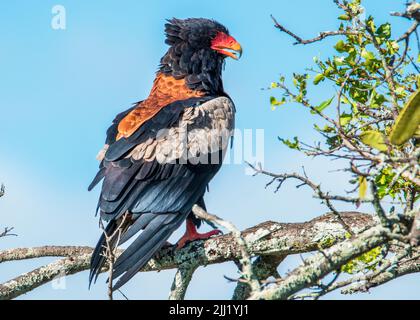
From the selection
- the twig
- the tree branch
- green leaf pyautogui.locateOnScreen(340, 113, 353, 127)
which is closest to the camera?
the twig

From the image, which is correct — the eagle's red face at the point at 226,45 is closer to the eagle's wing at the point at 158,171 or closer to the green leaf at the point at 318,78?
the eagle's wing at the point at 158,171

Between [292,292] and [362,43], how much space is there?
1940 millimetres

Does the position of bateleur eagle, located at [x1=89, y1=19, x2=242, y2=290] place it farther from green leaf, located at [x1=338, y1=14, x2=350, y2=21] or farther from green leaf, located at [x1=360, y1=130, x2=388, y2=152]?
green leaf, located at [x1=360, y1=130, x2=388, y2=152]

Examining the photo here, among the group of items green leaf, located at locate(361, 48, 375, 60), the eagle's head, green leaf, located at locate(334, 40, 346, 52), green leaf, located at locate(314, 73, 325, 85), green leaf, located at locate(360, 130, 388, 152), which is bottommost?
green leaf, located at locate(360, 130, 388, 152)

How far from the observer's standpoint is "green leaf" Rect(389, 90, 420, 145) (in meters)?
3.82

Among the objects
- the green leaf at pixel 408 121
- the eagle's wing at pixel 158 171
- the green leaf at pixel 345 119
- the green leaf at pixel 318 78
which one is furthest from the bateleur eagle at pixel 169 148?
the green leaf at pixel 408 121

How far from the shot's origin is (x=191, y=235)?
5875 mm

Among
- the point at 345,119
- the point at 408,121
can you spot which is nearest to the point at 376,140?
the point at 408,121

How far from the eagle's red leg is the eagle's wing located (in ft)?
0.40

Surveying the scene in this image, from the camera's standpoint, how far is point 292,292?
3.66 meters

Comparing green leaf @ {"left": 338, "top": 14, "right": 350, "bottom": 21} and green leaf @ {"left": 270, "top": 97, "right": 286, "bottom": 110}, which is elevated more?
green leaf @ {"left": 338, "top": 14, "right": 350, "bottom": 21}

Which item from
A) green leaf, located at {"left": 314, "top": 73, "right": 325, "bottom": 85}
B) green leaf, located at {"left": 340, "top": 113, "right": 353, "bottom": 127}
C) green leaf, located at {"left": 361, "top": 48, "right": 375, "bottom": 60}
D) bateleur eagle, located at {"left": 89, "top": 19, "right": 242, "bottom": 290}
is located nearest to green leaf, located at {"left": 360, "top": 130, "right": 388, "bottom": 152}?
green leaf, located at {"left": 340, "top": 113, "right": 353, "bottom": 127}

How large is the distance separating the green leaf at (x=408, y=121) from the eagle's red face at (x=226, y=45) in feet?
11.9
